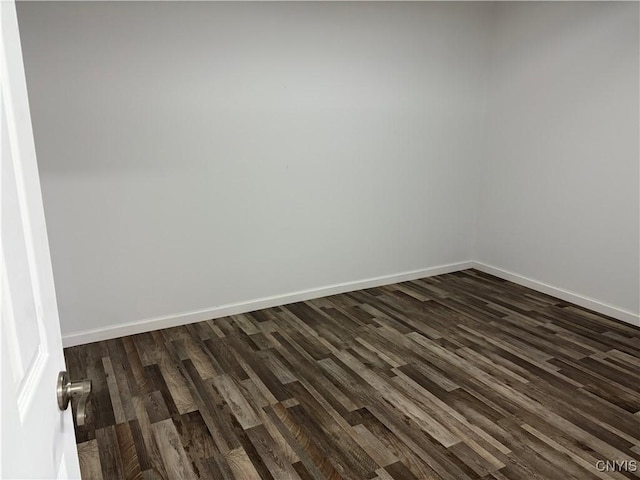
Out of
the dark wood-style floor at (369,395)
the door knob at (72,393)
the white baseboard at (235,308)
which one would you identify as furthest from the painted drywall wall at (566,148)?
the door knob at (72,393)

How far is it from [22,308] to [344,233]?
331 cm

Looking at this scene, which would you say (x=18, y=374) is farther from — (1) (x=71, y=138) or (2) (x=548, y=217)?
(2) (x=548, y=217)

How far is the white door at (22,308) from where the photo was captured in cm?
64

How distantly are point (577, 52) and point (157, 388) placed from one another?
11.8 ft

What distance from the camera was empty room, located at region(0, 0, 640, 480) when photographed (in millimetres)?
2342

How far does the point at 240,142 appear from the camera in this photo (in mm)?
3404

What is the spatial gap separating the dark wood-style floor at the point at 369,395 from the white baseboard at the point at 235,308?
0.07 m

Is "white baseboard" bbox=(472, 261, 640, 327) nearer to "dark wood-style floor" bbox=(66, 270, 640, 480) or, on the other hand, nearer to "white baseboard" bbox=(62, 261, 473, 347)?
"dark wood-style floor" bbox=(66, 270, 640, 480)

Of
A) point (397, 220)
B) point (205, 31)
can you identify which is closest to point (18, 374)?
point (205, 31)

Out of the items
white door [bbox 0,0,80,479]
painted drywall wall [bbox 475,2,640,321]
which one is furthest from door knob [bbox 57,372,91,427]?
painted drywall wall [bbox 475,2,640,321]

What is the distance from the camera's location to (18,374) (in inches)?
27.1

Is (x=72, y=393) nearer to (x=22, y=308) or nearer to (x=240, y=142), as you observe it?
(x=22, y=308)

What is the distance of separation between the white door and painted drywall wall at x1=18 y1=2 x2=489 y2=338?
7.67 ft

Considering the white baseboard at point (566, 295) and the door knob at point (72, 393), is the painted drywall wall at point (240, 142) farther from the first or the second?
the door knob at point (72, 393)
